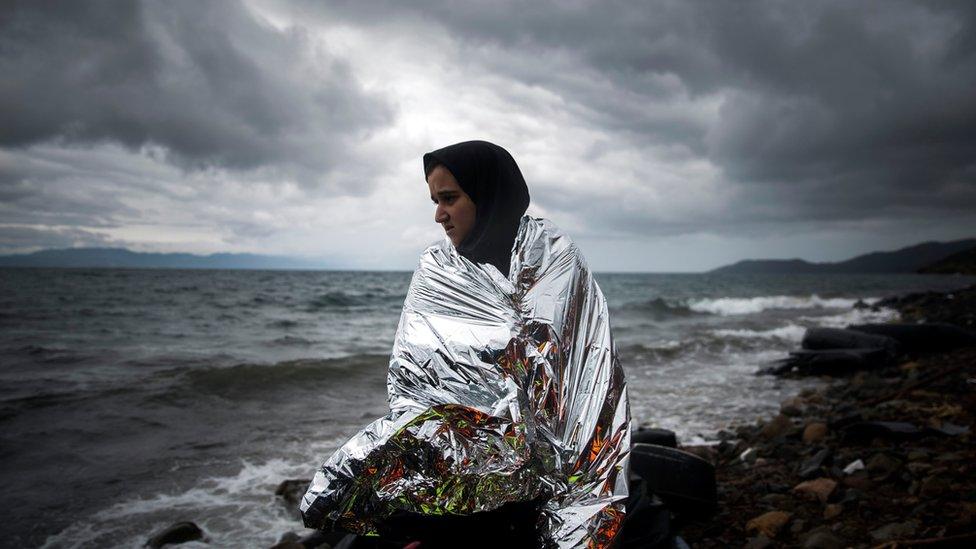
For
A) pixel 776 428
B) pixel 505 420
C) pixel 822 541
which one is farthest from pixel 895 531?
pixel 505 420

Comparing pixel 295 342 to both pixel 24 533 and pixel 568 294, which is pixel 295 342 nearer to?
pixel 24 533

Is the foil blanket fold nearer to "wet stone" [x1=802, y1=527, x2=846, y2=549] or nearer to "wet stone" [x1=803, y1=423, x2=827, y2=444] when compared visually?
"wet stone" [x1=802, y1=527, x2=846, y2=549]

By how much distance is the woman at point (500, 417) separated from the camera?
1316 millimetres

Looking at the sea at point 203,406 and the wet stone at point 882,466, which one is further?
the sea at point 203,406

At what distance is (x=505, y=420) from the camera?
52.6 inches

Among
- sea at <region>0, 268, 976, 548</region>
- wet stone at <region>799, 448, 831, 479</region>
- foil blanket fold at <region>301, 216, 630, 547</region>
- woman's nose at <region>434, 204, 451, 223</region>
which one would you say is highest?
woman's nose at <region>434, 204, 451, 223</region>

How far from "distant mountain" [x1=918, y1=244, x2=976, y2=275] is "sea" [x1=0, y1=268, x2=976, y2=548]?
278 ft

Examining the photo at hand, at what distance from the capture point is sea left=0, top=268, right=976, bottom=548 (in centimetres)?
386

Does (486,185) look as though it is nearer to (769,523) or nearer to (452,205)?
(452,205)

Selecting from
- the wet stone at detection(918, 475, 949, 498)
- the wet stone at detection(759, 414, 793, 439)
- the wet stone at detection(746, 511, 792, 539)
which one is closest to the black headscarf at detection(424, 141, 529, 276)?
the wet stone at detection(746, 511, 792, 539)

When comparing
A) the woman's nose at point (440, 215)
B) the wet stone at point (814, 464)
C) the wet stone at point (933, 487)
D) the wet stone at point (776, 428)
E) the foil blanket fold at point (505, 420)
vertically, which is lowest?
the wet stone at point (776, 428)

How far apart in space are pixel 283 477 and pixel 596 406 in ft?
13.0

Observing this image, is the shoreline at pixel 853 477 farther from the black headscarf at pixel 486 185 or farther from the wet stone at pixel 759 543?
the black headscarf at pixel 486 185

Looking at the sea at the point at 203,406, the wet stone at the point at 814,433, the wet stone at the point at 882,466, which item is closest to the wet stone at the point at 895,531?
the wet stone at the point at 882,466
